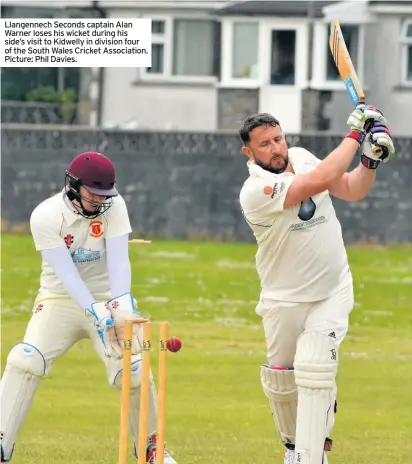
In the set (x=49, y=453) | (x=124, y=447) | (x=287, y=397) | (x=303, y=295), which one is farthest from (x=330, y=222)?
(x=49, y=453)

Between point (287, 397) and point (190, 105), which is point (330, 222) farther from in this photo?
point (190, 105)

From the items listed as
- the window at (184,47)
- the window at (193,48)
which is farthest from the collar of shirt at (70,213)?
the window at (193,48)

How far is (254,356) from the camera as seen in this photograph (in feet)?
39.5

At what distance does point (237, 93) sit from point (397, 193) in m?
6.13

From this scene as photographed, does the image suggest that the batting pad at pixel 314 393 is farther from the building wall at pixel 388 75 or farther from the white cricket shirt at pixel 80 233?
the building wall at pixel 388 75

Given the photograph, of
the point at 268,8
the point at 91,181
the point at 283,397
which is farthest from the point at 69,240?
the point at 268,8

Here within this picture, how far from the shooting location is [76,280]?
689 centimetres

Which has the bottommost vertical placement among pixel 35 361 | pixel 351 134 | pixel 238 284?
pixel 238 284

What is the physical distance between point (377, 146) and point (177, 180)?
1818 cm

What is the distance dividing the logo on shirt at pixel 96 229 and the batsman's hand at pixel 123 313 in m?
0.38

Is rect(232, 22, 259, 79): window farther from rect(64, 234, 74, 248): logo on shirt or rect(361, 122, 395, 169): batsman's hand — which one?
rect(361, 122, 395, 169): batsman's hand

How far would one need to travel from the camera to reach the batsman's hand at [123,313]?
6.77 metres
